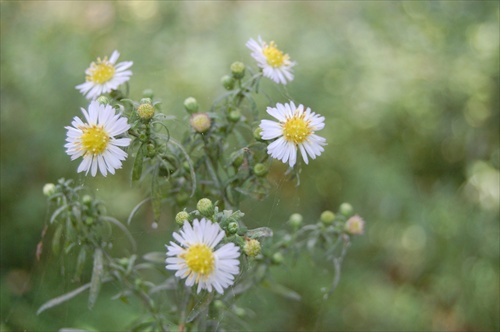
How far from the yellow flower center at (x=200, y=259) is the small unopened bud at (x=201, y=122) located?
0.56ft

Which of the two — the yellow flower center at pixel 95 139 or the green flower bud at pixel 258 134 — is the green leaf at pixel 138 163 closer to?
the yellow flower center at pixel 95 139

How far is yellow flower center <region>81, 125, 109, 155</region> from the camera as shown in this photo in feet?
2.39

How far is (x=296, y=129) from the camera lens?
787 millimetres

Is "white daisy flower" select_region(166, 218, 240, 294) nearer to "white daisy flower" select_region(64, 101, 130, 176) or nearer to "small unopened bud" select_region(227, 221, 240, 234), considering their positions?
"small unopened bud" select_region(227, 221, 240, 234)

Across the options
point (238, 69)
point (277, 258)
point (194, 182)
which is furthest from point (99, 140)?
point (277, 258)

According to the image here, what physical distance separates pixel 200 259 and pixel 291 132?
207mm

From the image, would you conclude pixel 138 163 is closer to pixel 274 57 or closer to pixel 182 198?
pixel 182 198

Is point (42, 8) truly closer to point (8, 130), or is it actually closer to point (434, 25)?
point (8, 130)

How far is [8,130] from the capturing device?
5.90ft

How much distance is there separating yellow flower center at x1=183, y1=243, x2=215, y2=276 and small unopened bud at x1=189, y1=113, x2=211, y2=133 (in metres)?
0.17

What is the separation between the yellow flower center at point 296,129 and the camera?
776 millimetres

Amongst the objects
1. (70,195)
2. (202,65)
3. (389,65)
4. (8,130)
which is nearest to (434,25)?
(389,65)

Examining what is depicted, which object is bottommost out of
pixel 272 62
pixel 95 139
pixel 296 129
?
pixel 95 139

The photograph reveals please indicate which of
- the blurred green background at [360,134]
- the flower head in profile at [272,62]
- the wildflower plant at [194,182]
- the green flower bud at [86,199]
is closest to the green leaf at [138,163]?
the wildflower plant at [194,182]
